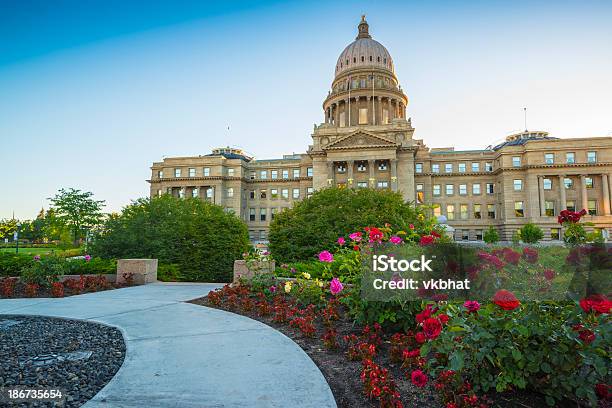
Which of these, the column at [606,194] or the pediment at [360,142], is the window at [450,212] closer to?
the pediment at [360,142]

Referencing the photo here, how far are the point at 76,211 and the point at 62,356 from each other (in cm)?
5039

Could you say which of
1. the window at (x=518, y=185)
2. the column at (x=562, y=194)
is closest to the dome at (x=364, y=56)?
the window at (x=518, y=185)

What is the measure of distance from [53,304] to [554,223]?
7249 centimetres

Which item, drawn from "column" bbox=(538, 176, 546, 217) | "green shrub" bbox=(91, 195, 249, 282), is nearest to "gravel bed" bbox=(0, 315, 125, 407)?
"green shrub" bbox=(91, 195, 249, 282)

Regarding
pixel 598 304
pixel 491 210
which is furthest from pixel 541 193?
pixel 598 304

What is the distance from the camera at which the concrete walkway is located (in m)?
3.66

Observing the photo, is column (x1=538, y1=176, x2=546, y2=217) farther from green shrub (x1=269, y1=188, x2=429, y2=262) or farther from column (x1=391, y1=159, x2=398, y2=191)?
green shrub (x1=269, y1=188, x2=429, y2=262)

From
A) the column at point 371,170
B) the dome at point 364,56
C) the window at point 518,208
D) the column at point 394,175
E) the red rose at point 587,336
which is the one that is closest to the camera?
the red rose at point 587,336

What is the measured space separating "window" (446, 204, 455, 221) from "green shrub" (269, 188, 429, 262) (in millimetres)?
56128

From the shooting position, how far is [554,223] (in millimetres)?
62938

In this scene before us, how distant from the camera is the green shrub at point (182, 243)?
17391 millimetres

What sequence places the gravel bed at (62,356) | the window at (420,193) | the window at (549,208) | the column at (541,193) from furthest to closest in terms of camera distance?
1. the window at (420,193)
2. the window at (549,208)
3. the column at (541,193)
4. the gravel bed at (62,356)

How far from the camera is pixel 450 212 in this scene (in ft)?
232

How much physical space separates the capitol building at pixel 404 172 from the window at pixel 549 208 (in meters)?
0.18
